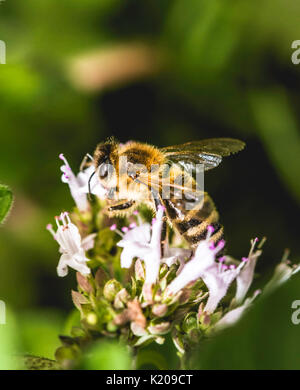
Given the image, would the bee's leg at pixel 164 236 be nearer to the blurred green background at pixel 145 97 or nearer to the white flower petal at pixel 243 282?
the white flower petal at pixel 243 282

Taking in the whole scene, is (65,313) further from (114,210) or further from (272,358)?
(272,358)

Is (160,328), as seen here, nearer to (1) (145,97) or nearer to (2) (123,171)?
(2) (123,171)

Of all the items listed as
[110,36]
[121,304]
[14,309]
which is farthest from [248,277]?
[110,36]

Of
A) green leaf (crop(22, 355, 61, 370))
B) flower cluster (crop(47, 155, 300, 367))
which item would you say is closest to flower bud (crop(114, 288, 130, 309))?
flower cluster (crop(47, 155, 300, 367))

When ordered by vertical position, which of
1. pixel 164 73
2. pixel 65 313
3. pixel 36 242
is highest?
pixel 164 73

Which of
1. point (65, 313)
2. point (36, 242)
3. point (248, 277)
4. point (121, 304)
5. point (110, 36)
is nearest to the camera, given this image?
point (121, 304)

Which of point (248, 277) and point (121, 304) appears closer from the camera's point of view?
point (121, 304)
